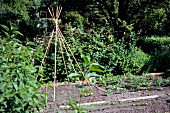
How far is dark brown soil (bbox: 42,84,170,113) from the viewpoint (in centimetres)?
449

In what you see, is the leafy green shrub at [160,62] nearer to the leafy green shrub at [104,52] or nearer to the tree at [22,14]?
the leafy green shrub at [104,52]

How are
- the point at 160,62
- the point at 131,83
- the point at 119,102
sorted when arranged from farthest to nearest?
the point at 160,62, the point at 131,83, the point at 119,102

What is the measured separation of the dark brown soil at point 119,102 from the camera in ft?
14.7

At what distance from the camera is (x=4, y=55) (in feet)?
7.13

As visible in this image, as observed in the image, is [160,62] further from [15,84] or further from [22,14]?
[22,14]

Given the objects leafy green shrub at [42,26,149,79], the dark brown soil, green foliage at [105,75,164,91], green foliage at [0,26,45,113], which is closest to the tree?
leafy green shrub at [42,26,149,79]

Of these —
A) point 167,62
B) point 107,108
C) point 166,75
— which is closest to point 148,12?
point 167,62

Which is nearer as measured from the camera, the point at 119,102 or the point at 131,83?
the point at 119,102

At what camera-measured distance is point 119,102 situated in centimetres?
492

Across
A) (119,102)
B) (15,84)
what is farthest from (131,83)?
(15,84)

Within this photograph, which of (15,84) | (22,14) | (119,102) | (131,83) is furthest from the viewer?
(22,14)

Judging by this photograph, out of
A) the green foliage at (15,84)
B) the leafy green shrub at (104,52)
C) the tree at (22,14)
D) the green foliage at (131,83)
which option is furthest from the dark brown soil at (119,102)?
the tree at (22,14)

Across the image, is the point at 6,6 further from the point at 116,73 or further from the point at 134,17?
the point at 116,73

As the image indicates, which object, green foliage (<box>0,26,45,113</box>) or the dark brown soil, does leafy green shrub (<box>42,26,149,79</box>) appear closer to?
the dark brown soil
